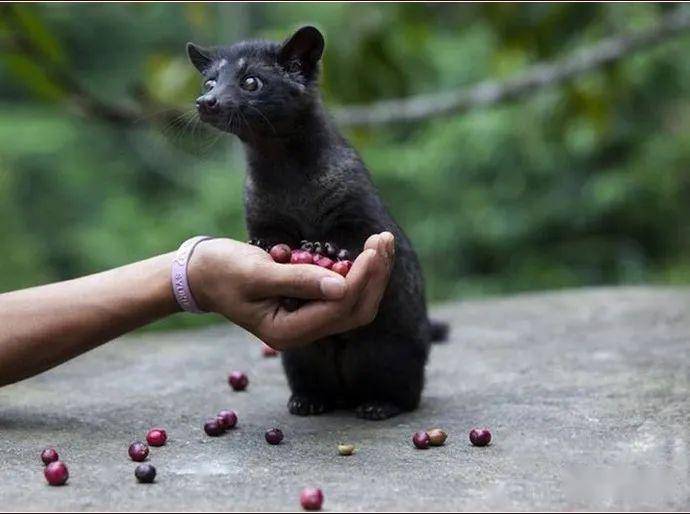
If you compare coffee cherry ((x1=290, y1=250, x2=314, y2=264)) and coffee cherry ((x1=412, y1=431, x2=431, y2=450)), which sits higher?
coffee cherry ((x1=290, y1=250, x2=314, y2=264))

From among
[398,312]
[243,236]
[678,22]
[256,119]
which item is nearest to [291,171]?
[256,119]

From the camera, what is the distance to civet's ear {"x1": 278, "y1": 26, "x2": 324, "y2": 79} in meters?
4.01

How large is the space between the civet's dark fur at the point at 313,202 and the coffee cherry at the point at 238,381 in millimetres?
406

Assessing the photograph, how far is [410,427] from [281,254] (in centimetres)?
Result: 75

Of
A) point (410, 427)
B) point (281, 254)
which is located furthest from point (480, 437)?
point (281, 254)

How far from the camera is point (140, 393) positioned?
14.9 ft

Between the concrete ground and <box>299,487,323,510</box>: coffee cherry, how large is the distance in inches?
1.8

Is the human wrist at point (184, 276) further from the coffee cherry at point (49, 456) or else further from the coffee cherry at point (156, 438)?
the coffee cherry at point (49, 456)

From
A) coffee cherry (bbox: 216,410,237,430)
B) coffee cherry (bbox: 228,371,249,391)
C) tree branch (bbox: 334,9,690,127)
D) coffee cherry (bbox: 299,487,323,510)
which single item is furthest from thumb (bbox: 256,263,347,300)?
tree branch (bbox: 334,9,690,127)

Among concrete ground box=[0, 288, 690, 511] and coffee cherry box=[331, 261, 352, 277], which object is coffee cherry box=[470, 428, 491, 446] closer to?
concrete ground box=[0, 288, 690, 511]

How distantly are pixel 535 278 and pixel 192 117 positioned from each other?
5.69 m

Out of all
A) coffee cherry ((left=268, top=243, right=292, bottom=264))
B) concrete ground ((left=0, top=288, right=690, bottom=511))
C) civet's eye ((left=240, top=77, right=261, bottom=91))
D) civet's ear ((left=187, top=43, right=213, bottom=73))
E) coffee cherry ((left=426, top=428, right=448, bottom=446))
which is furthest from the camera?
civet's ear ((left=187, top=43, right=213, bottom=73))

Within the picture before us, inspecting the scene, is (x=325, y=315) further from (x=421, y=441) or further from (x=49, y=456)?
(x=49, y=456)

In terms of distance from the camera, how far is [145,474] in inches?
124
